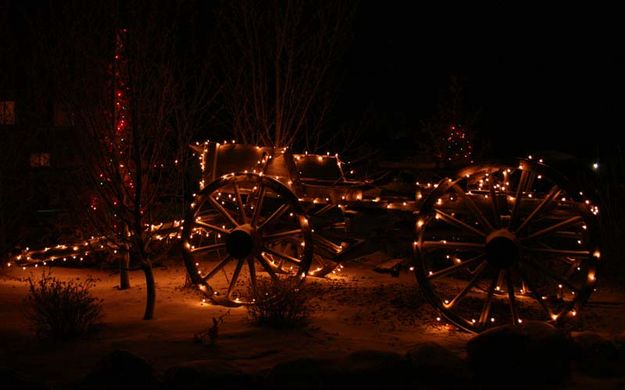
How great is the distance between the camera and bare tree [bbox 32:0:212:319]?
7.93 meters

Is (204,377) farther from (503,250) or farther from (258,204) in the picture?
(258,204)

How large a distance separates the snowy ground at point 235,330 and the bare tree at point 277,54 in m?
3.92

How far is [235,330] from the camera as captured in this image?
7.43 meters

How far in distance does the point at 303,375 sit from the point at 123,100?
454cm

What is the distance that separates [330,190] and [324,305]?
4.90 ft

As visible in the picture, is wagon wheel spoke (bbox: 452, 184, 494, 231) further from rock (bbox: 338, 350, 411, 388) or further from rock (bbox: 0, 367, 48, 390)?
rock (bbox: 0, 367, 48, 390)

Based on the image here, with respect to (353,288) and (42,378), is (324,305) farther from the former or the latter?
(42,378)

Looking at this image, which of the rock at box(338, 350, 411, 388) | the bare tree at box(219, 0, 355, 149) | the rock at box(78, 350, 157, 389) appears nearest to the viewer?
the rock at box(78, 350, 157, 389)

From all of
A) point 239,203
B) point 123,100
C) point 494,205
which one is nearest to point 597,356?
point 494,205

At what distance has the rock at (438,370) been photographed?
19.1 feet

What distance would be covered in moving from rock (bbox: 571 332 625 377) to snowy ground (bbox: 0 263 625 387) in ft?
3.52

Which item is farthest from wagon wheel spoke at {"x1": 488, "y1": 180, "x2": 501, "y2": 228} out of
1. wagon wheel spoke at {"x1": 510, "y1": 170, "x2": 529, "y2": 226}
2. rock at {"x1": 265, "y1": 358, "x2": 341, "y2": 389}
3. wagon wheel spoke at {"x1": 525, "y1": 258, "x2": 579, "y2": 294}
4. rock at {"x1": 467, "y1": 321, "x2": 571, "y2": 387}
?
rock at {"x1": 265, "y1": 358, "x2": 341, "y2": 389}

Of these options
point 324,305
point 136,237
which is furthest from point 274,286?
point 136,237

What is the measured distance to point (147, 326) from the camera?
7.63 metres
